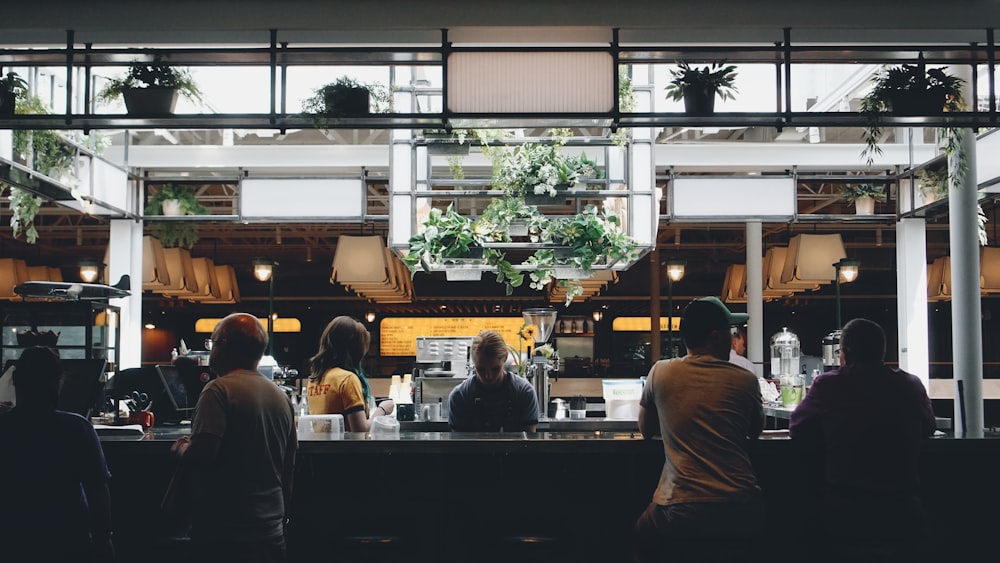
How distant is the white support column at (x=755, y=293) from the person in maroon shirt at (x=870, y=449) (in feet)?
26.9

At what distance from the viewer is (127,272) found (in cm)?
1024

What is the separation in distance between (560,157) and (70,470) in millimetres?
4818

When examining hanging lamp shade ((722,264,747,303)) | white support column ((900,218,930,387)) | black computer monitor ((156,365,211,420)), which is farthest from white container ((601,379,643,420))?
hanging lamp shade ((722,264,747,303))

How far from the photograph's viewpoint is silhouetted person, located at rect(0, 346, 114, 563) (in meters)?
3.35

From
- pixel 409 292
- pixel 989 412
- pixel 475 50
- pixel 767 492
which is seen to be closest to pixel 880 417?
pixel 767 492

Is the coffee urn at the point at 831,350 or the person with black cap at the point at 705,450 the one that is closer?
the person with black cap at the point at 705,450

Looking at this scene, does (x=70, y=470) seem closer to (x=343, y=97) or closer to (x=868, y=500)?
(x=343, y=97)

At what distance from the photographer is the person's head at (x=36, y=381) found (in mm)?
3375

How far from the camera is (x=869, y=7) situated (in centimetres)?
515

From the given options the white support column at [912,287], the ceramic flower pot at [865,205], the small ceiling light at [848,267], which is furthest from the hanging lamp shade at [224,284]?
the white support column at [912,287]

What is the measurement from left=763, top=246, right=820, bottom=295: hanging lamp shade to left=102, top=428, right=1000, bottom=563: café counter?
8538mm

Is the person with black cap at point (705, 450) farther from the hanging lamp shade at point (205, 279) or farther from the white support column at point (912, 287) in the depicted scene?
the hanging lamp shade at point (205, 279)

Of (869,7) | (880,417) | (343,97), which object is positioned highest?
(869,7)

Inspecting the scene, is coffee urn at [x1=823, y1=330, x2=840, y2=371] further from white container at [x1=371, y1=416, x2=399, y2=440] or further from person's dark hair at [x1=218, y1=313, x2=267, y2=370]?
person's dark hair at [x1=218, y1=313, x2=267, y2=370]
